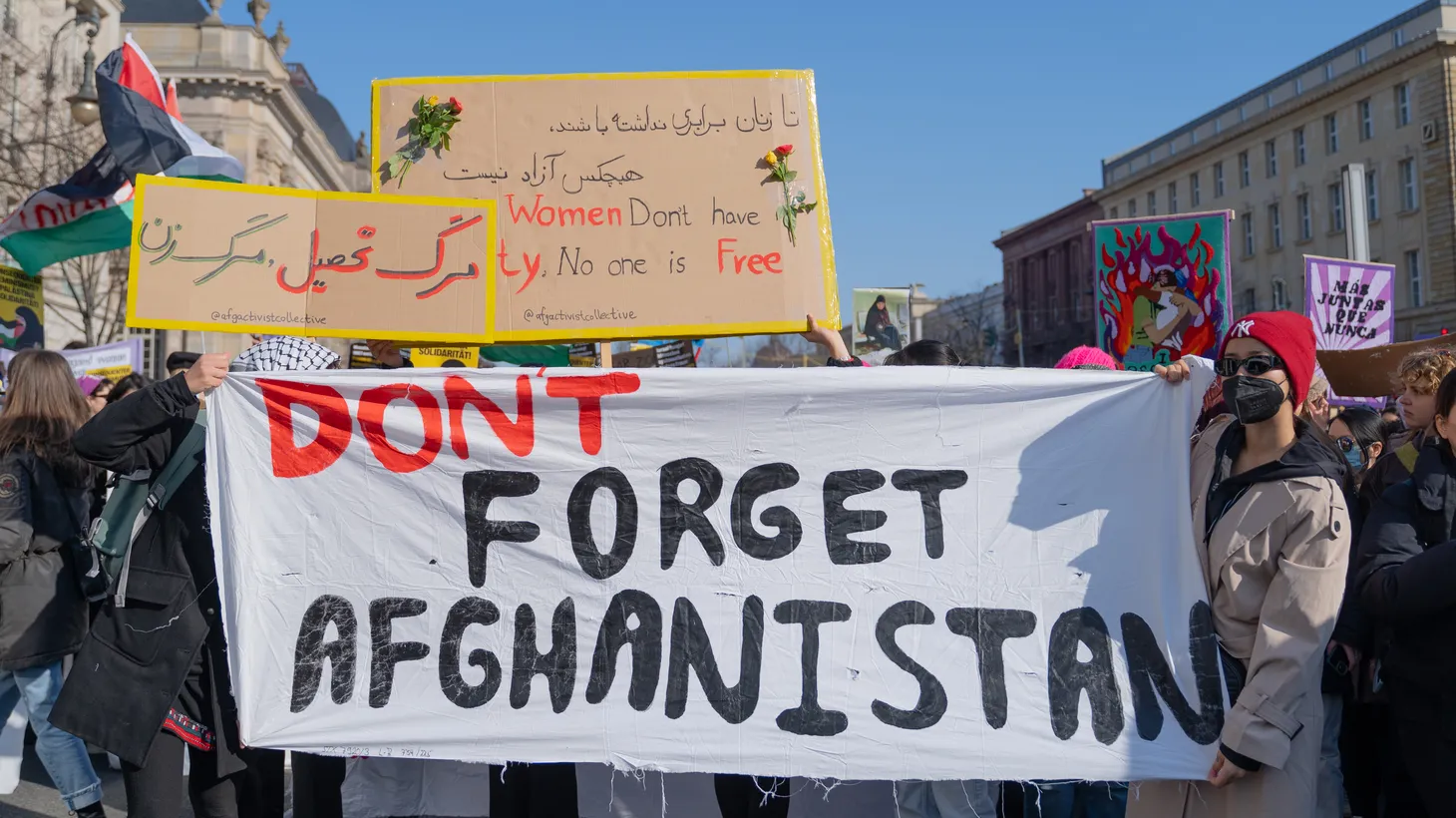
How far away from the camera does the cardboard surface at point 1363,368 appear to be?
20.1 ft

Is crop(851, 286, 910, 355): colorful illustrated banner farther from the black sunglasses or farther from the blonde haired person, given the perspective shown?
the black sunglasses

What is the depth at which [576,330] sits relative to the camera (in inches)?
158

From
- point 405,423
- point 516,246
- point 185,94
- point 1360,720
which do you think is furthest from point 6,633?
point 185,94

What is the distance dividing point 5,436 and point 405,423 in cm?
189

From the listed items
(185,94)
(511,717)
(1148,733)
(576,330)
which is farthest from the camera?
(185,94)

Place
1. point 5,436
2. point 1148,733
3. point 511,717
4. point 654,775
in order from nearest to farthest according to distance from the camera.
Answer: point 1148,733
point 511,717
point 5,436
point 654,775

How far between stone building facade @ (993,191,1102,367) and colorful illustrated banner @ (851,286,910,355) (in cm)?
5472

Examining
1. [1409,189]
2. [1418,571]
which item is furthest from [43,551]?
[1409,189]

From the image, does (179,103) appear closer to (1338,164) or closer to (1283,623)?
(1338,164)

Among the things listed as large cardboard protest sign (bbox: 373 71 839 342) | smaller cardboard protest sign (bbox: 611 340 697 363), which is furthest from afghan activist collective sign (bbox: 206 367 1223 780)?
smaller cardboard protest sign (bbox: 611 340 697 363)

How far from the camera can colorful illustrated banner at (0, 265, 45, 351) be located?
852 cm

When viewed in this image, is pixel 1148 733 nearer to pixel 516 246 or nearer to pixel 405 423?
pixel 405 423

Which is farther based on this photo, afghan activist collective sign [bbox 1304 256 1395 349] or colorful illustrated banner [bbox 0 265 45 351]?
afghan activist collective sign [bbox 1304 256 1395 349]

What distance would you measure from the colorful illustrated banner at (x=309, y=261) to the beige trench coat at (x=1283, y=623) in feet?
7.57
